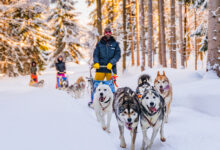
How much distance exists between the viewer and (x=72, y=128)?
3373 mm

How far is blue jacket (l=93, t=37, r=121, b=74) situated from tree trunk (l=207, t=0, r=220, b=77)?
13.0 feet

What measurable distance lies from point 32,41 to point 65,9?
29.1ft

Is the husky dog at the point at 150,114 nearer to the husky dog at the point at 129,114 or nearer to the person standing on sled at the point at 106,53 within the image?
the husky dog at the point at 129,114

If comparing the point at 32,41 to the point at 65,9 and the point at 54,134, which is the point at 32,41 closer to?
the point at 65,9

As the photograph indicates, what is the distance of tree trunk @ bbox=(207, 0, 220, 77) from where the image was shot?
675 cm

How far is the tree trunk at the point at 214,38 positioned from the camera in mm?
6746

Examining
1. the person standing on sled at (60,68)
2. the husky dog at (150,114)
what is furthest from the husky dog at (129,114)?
the person standing on sled at (60,68)

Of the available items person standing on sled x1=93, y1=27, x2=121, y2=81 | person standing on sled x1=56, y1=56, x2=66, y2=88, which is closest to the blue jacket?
person standing on sled x1=93, y1=27, x2=121, y2=81

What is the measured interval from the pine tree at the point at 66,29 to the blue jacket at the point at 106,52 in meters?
20.6

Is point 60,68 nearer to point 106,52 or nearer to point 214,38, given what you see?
point 106,52

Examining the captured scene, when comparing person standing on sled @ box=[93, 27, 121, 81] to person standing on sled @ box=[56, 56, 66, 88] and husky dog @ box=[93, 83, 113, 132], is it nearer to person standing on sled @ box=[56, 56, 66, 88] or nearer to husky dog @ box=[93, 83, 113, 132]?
husky dog @ box=[93, 83, 113, 132]

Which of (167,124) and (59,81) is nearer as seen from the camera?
(167,124)

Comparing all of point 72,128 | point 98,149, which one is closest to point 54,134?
point 72,128

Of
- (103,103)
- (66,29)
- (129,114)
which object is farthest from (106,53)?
(66,29)
